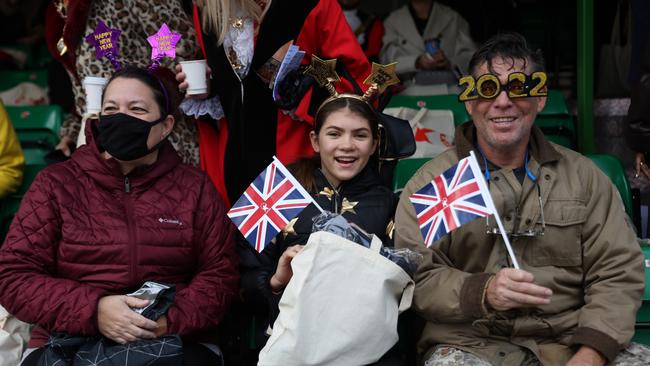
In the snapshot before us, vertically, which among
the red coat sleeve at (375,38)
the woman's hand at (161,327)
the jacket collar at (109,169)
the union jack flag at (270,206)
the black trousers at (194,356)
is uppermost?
the red coat sleeve at (375,38)

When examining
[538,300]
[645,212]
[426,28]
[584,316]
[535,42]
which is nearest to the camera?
[538,300]

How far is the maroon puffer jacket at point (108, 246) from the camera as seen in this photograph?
3203 millimetres

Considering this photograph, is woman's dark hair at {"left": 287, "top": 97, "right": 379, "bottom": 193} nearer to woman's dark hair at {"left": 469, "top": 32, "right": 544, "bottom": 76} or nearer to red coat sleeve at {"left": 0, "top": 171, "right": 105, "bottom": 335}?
woman's dark hair at {"left": 469, "top": 32, "right": 544, "bottom": 76}

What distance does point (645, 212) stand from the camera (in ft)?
14.0

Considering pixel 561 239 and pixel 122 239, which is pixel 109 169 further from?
pixel 561 239

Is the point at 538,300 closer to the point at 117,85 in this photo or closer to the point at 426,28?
the point at 117,85

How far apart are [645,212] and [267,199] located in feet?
7.15

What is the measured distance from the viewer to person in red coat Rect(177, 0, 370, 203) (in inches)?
154

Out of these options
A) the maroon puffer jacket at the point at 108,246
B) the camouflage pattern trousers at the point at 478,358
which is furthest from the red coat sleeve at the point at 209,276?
the camouflage pattern trousers at the point at 478,358

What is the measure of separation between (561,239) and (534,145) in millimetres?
408

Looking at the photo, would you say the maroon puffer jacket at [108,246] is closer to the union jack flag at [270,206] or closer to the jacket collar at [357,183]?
the union jack flag at [270,206]

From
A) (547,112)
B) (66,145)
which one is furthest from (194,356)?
(547,112)

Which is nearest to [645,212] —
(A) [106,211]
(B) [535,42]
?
(A) [106,211]

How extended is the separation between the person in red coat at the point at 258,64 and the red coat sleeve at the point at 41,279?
0.97 m
